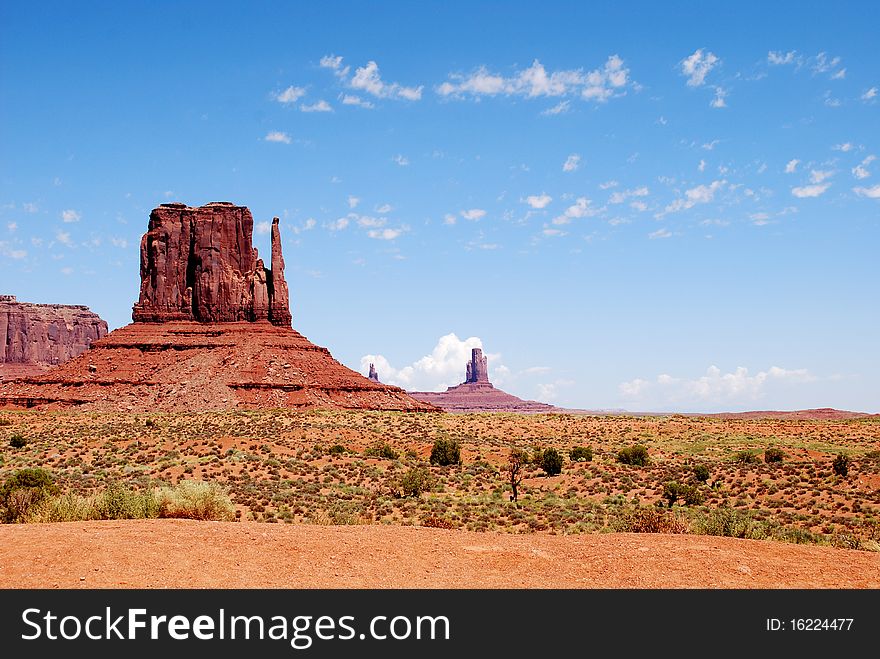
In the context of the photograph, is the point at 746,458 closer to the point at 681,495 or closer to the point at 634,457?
the point at 634,457

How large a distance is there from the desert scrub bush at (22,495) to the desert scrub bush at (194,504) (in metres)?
2.59

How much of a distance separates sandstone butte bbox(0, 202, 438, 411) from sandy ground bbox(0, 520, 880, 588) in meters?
61.2

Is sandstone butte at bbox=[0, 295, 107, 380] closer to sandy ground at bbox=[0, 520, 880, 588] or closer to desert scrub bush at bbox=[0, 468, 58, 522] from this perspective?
desert scrub bush at bbox=[0, 468, 58, 522]

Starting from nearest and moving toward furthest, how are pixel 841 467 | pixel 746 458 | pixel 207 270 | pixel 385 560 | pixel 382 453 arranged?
pixel 385 560
pixel 841 467
pixel 746 458
pixel 382 453
pixel 207 270

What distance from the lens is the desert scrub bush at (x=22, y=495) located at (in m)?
15.1

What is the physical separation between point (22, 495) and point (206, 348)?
233ft

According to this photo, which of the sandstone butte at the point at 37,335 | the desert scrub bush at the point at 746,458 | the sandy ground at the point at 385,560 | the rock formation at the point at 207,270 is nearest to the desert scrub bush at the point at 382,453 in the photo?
the desert scrub bush at the point at 746,458

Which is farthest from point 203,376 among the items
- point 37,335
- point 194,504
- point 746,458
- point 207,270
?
point 37,335

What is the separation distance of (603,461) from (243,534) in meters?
26.7

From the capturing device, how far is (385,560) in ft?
36.1

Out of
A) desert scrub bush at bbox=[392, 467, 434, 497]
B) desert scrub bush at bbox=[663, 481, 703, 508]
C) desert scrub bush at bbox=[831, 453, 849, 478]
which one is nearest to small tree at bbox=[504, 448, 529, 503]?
desert scrub bush at bbox=[392, 467, 434, 497]

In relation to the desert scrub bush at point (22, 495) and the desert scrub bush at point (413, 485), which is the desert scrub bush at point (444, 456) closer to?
the desert scrub bush at point (413, 485)

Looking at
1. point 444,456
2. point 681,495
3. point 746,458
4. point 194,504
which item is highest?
point 194,504

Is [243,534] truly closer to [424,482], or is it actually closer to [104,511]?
[104,511]
